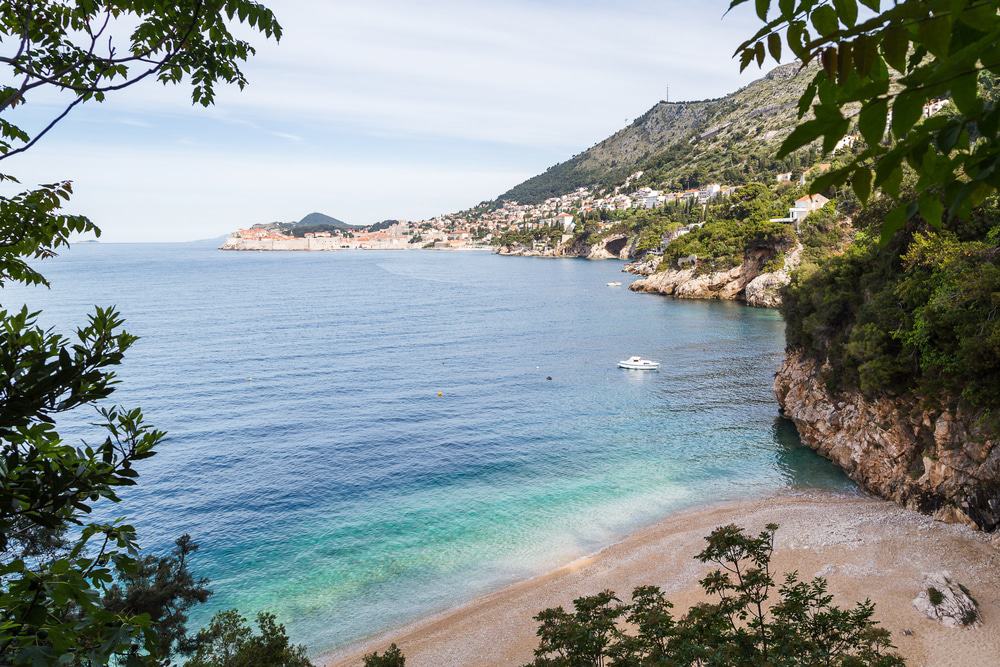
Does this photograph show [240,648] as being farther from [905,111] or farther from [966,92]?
[966,92]

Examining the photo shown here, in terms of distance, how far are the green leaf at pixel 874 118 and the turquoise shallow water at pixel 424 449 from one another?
2045 centimetres

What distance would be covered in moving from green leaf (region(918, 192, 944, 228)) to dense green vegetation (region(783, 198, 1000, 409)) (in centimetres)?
1978

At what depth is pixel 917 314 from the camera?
20656 millimetres

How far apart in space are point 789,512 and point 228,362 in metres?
45.0

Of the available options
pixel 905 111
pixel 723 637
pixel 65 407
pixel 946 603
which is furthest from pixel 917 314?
pixel 65 407

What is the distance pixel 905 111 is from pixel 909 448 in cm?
2597

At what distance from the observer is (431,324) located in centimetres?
6912

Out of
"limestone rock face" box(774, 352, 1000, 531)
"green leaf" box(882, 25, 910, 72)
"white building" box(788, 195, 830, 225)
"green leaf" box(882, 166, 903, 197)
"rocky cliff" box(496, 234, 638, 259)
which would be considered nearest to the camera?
"green leaf" box(882, 25, 910, 72)

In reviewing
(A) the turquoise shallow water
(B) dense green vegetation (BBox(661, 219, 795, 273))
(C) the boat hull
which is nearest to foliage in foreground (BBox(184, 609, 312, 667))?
(A) the turquoise shallow water

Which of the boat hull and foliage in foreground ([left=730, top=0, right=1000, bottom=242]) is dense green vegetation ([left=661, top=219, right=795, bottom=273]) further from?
foliage in foreground ([left=730, top=0, right=1000, bottom=242])

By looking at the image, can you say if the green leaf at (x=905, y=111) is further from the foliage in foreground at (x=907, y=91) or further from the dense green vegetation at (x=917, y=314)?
the dense green vegetation at (x=917, y=314)

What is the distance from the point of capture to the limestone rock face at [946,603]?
51.0 feet

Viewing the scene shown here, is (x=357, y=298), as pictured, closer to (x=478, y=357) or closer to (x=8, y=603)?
(x=478, y=357)

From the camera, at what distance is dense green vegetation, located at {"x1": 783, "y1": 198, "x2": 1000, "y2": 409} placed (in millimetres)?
17938
